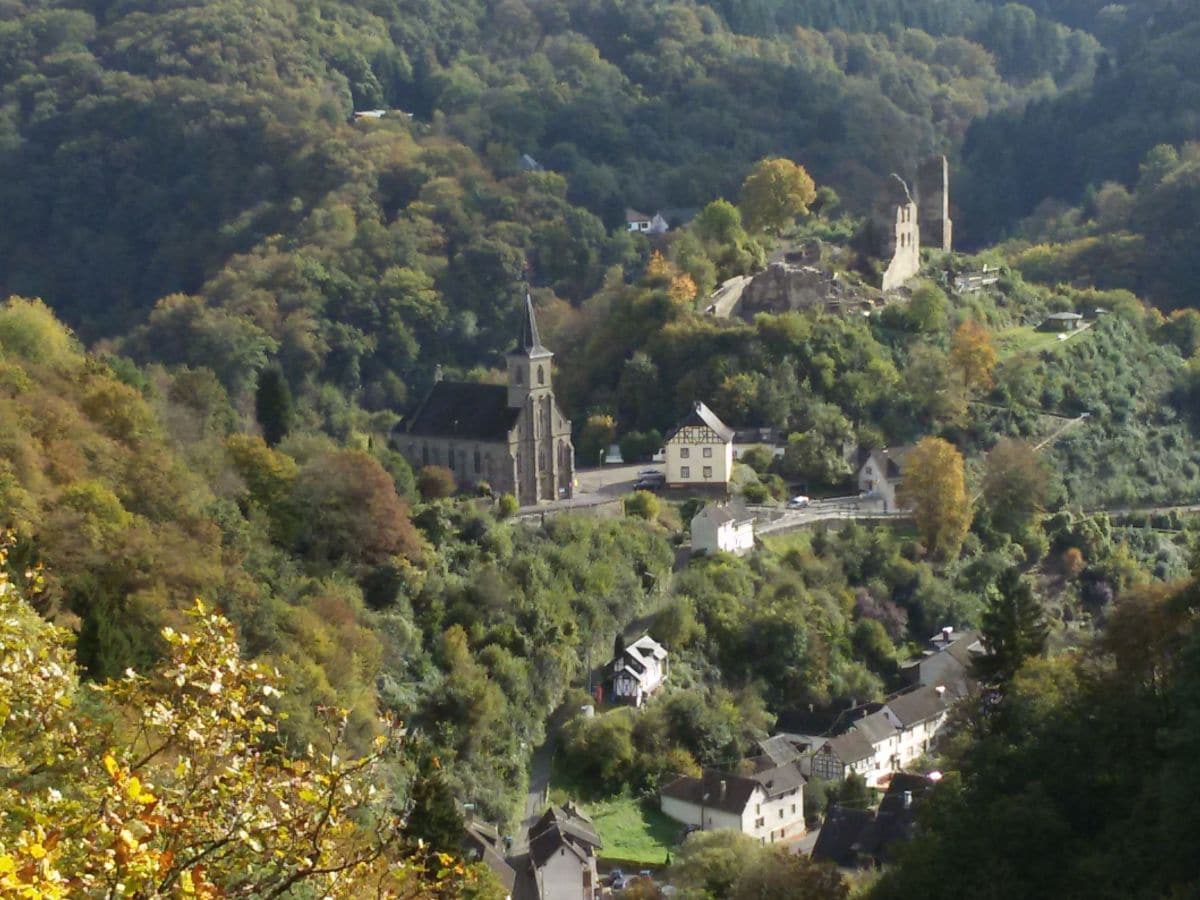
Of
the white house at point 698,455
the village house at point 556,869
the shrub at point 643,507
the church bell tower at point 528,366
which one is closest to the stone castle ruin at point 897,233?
the white house at point 698,455

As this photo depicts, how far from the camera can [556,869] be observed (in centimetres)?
3406

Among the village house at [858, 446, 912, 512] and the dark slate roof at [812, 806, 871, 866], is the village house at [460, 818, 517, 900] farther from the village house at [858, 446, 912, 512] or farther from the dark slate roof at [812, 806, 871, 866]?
the village house at [858, 446, 912, 512]

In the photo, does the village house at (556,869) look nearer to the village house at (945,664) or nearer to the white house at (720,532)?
the village house at (945,664)

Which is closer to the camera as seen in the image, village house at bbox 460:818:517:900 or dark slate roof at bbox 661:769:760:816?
village house at bbox 460:818:517:900

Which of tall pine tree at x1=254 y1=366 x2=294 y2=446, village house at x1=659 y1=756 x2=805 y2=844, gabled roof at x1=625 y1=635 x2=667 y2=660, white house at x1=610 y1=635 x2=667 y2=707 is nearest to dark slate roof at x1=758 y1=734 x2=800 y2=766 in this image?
village house at x1=659 y1=756 x2=805 y2=844

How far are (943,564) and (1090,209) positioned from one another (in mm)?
43449

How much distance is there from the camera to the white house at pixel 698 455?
50.4 meters

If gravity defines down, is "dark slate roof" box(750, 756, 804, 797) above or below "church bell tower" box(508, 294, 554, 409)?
below

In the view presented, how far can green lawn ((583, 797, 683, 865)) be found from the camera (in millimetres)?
36875

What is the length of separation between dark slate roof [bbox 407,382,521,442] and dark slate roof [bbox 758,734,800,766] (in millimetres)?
10689

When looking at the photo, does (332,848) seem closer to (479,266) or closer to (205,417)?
(205,417)

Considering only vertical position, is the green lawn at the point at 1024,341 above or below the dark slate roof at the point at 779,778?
below

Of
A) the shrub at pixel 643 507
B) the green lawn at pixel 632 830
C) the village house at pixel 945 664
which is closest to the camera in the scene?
the green lawn at pixel 632 830

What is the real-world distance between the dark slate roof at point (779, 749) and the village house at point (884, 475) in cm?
1139
